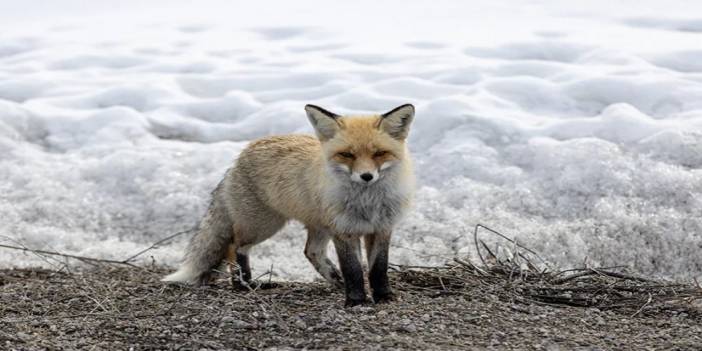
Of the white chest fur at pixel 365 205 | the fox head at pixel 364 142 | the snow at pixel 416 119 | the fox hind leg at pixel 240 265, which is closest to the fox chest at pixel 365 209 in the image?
the white chest fur at pixel 365 205

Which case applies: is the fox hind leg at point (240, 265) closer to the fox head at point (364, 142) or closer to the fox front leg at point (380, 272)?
the fox front leg at point (380, 272)

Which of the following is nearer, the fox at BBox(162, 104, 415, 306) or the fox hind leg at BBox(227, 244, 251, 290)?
the fox at BBox(162, 104, 415, 306)

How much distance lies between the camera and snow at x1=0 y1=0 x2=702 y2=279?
5.43m

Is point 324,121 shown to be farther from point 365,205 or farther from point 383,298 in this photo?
point 383,298

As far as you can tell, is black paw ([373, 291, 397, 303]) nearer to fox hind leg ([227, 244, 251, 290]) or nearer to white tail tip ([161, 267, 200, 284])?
fox hind leg ([227, 244, 251, 290])

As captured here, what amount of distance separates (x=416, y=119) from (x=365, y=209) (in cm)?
314

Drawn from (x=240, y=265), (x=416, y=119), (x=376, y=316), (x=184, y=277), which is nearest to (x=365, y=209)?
(x=376, y=316)

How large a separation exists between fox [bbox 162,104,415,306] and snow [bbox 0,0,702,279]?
59 centimetres

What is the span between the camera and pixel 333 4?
1247 cm

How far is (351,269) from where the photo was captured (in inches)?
156

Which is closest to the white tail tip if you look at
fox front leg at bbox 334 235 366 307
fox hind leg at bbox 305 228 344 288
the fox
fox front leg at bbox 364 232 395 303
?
the fox

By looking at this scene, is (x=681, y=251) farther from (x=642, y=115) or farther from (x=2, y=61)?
(x=2, y=61)

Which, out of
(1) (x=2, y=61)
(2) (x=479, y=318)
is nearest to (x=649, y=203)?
(2) (x=479, y=318)

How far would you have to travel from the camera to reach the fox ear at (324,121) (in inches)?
156
